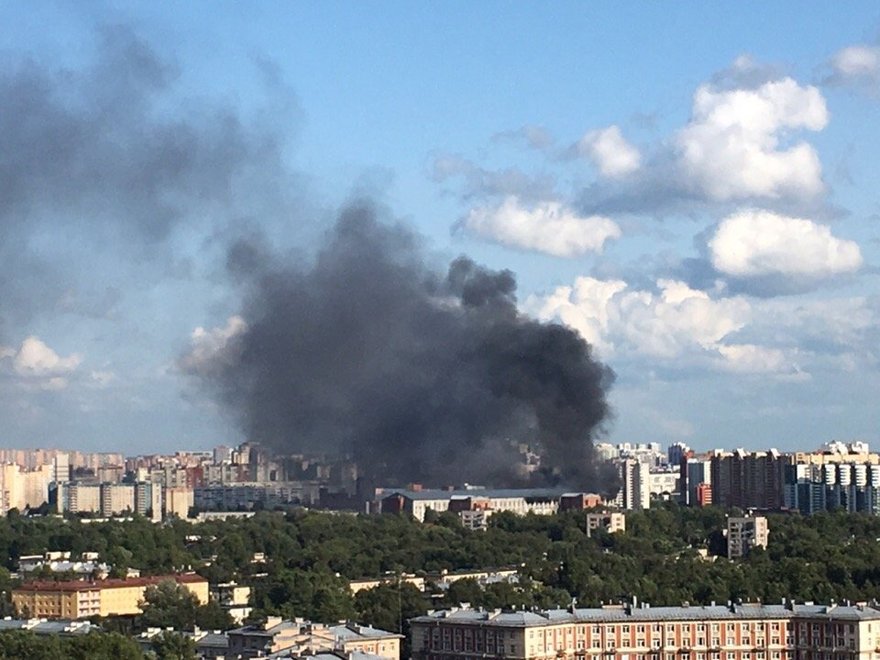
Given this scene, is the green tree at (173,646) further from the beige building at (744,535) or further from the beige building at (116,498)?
the beige building at (116,498)

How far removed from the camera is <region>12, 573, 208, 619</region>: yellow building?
24.4m

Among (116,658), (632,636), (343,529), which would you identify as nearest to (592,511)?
(343,529)

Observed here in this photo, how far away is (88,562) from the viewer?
3077 centimetres

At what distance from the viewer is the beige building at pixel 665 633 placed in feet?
61.9

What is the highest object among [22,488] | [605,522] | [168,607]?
[22,488]

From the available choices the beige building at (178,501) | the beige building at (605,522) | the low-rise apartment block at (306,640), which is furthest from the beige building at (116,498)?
the low-rise apartment block at (306,640)

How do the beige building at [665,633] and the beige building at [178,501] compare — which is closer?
the beige building at [665,633]

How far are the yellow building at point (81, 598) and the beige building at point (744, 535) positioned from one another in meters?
11.8

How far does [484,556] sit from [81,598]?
9.07 meters

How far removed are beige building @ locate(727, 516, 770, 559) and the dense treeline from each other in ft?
0.84

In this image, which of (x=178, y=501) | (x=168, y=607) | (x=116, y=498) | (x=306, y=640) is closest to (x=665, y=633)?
(x=306, y=640)

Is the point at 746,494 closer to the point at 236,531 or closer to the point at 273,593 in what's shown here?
the point at 236,531

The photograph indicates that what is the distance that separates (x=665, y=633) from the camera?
1944 cm

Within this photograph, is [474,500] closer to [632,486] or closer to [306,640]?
[632,486]
